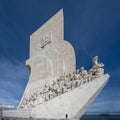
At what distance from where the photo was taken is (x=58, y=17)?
45.2 ft

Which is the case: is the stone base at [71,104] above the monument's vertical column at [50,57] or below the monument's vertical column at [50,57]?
below

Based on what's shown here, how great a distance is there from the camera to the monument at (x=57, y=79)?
893 cm

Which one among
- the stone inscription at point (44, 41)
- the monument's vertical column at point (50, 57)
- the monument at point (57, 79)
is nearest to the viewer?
the monument at point (57, 79)

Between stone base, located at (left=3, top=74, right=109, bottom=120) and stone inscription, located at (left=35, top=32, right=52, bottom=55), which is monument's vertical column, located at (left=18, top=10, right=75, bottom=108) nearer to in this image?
stone inscription, located at (left=35, top=32, right=52, bottom=55)

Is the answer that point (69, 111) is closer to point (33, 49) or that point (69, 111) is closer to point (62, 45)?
point (62, 45)

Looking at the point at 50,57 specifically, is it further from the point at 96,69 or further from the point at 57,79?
the point at 96,69

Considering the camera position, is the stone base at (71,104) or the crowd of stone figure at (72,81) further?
the crowd of stone figure at (72,81)

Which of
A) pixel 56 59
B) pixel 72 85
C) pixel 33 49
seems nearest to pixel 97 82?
pixel 72 85

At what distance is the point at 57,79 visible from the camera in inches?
468

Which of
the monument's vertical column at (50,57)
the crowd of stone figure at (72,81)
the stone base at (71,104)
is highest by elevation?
the monument's vertical column at (50,57)

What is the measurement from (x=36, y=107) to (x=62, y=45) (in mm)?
5202

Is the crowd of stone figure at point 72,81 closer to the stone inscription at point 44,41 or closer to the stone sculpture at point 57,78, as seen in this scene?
the stone sculpture at point 57,78

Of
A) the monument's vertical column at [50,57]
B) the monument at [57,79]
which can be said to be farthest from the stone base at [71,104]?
the monument's vertical column at [50,57]

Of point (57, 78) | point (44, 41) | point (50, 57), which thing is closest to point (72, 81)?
point (57, 78)
